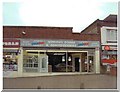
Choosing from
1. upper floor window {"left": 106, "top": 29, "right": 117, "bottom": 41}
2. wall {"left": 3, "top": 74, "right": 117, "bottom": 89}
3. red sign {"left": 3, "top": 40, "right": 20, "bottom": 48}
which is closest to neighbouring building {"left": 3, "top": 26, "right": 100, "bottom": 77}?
red sign {"left": 3, "top": 40, "right": 20, "bottom": 48}

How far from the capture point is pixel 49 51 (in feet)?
34.2

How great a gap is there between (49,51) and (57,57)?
1.43 feet

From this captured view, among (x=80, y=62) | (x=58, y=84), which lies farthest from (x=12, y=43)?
(x=58, y=84)

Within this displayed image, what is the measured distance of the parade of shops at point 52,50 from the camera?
32.9 feet

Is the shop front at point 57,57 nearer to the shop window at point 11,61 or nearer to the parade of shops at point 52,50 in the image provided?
the parade of shops at point 52,50

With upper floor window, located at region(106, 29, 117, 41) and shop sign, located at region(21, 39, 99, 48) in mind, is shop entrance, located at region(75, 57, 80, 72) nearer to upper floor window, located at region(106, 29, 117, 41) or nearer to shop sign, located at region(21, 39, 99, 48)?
shop sign, located at region(21, 39, 99, 48)

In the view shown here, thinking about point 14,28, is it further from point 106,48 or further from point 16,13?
point 106,48

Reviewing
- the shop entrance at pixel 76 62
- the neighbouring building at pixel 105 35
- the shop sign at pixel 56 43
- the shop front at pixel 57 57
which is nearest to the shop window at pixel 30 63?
the shop front at pixel 57 57

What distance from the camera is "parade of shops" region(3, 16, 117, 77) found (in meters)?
10.0

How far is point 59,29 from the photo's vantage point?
10430 mm

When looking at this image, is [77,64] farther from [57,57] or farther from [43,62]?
[43,62]

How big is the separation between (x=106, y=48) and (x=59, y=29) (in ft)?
7.77

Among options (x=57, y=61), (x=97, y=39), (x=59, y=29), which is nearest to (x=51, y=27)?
(x=59, y=29)

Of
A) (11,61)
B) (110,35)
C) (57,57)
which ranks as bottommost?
(11,61)
